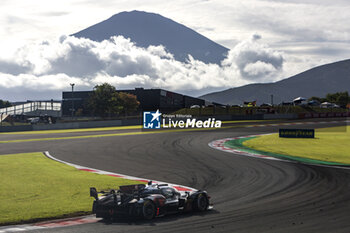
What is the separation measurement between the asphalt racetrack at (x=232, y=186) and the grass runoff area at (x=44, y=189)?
3.69 ft

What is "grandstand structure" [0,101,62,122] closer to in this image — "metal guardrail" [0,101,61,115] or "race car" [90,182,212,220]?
"metal guardrail" [0,101,61,115]

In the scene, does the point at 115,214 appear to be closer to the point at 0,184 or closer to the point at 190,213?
the point at 190,213

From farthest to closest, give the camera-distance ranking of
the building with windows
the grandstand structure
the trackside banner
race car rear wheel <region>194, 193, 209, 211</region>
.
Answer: the building with windows
the grandstand structure
the trackside banner
race car rear wheel <region>194, 193, 209, 211</region>

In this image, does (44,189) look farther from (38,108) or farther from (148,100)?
(38,108)

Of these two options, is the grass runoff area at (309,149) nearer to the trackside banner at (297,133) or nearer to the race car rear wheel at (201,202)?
the trackside banner at (297,133)

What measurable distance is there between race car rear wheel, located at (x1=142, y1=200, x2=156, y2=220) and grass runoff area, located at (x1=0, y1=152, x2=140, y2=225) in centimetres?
202

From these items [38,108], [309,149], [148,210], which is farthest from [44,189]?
[38,108]

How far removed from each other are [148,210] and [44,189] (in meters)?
5.31

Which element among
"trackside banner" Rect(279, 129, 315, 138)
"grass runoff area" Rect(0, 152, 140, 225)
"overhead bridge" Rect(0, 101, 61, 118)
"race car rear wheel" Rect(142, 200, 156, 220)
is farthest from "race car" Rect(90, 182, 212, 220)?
"overhead bridge" Rect(0, 101, 61, 118)

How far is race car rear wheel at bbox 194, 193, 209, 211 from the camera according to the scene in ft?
37.4

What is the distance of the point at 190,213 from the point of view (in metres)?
11.4

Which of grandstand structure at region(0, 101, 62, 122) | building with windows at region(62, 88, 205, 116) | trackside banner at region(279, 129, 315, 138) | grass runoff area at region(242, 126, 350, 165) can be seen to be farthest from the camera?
building with windows at region(62, 88, 205, 116)

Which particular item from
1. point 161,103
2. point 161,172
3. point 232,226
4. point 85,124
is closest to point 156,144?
point 161,172

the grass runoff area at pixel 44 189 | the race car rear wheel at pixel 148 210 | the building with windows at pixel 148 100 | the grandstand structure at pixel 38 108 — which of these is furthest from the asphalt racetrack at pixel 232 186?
the grandstand structure at pixel 38 108
